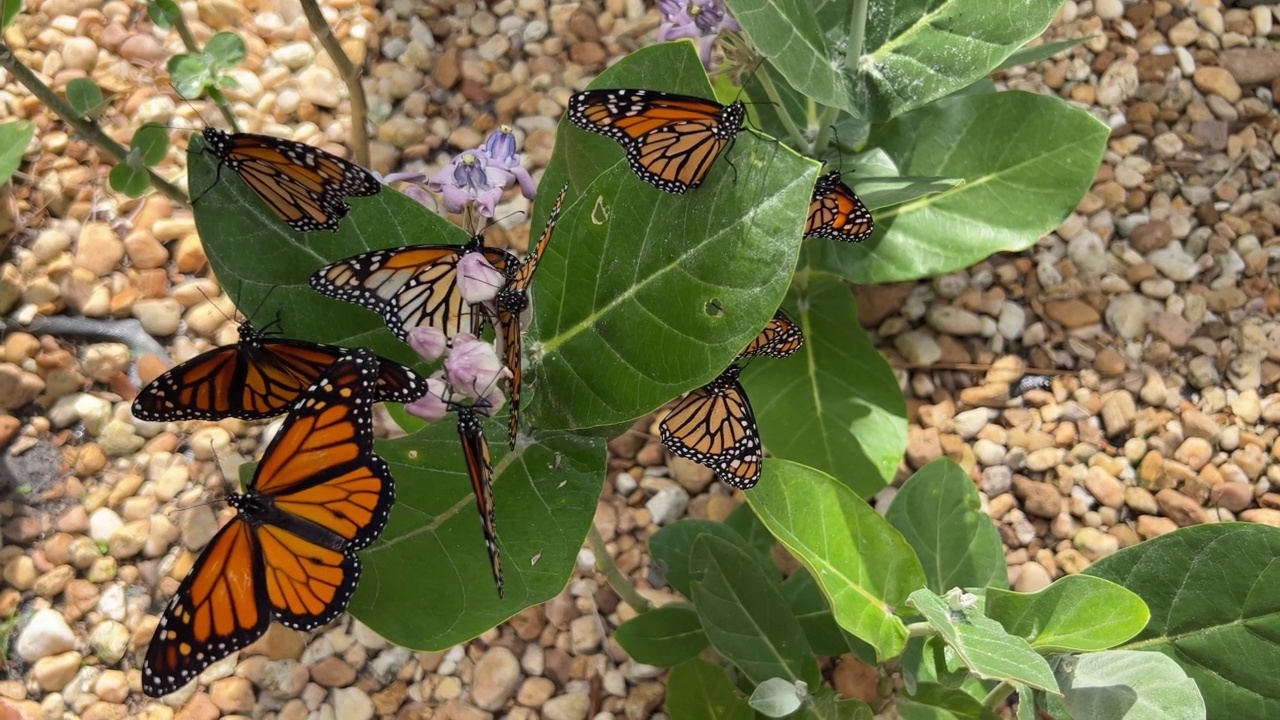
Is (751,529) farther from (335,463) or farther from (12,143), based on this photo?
(12,143)

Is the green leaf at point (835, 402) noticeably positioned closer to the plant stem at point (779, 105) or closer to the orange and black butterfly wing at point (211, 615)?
the plant stem at point (779, 105)

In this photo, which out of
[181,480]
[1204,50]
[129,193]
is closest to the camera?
[129,193]

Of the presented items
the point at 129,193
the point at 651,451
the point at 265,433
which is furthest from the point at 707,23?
the point at 265,433

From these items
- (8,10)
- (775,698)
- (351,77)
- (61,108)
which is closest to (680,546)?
(775,698)

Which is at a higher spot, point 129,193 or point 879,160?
point 129,193

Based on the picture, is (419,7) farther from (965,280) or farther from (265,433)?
(965,280)

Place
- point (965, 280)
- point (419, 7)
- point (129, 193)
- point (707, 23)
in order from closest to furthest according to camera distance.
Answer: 1. point (707, 23)
2. point (129, 193)
3. point (965, 280)
4. point (419, 7)

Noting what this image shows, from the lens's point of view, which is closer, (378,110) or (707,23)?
(707,23)
